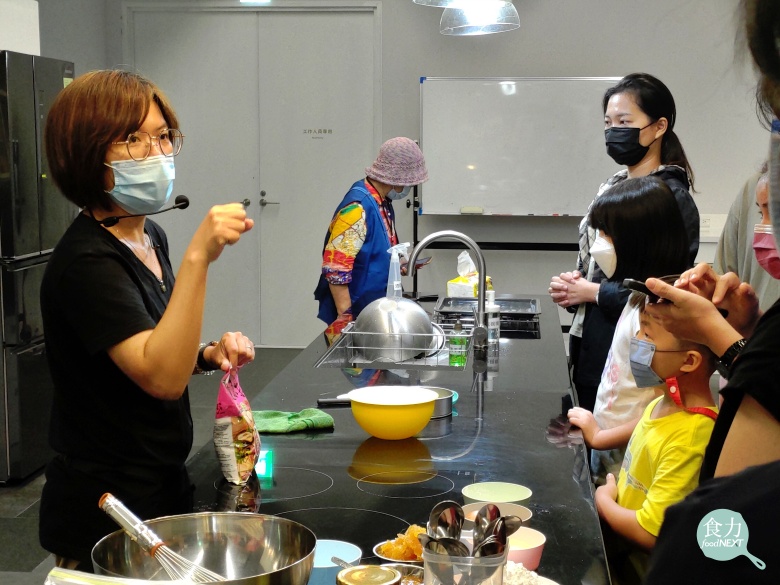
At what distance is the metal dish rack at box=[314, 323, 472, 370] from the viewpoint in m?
2.47

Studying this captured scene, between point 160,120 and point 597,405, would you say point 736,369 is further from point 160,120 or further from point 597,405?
point 597,405

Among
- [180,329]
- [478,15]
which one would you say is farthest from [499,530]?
[478,15]

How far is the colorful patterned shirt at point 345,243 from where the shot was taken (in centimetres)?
339

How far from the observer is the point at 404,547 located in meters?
1.24

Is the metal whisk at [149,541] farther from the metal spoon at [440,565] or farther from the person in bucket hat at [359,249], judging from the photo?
the person in bucket hat at [359,249]

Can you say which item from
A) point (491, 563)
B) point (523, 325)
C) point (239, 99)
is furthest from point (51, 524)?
point (239, 99)

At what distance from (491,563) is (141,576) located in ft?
1.50

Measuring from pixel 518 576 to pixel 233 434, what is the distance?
65 cm

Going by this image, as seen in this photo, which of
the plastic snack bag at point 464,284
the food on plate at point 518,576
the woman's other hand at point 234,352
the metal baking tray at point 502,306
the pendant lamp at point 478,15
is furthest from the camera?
the plastic snack bag at point 464,284

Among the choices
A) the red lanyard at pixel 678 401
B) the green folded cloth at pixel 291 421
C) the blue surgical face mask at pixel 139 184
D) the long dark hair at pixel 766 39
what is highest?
the long dark hair at pixel 766 39

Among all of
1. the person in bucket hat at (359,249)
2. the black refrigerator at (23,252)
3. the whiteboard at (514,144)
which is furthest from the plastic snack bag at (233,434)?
the whiteboard at (514,144)

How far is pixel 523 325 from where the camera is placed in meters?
3.24

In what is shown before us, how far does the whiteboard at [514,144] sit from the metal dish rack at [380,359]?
321 centimetres
